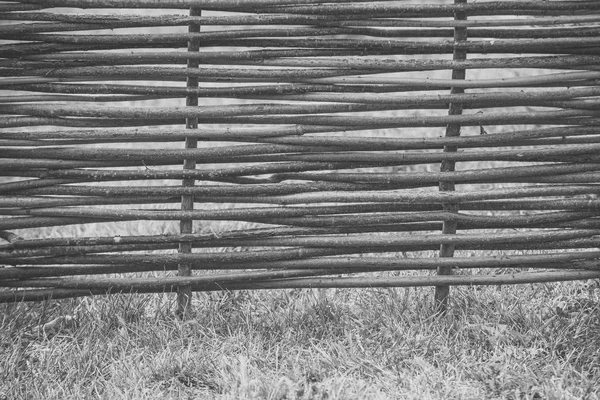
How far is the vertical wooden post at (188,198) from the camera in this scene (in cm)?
237

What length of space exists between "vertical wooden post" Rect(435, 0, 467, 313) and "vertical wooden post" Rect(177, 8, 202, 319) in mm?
994

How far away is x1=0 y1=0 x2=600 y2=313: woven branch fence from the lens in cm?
234

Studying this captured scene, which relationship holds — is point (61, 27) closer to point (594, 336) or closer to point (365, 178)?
point (365, 178)

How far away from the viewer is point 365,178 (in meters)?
2.43

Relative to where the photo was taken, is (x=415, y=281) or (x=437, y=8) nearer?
(x=437, y=8)

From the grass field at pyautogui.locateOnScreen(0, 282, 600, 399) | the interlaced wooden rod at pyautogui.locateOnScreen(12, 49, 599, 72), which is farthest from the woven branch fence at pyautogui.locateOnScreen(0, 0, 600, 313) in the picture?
the grass field at pyautogui.locateOnScreen(0, 282, 600, 399)

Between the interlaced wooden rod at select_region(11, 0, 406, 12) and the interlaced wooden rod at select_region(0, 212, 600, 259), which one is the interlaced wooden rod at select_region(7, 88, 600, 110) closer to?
the interlaced wooden rod at select_region(11, 0, 406, 12)

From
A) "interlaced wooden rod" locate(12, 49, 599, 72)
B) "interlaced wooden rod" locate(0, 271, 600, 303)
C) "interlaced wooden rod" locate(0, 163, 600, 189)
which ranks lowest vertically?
"interlaced wooden rod" locate(0, 271, 600, 303)

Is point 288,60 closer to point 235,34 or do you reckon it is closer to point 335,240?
point 235,34

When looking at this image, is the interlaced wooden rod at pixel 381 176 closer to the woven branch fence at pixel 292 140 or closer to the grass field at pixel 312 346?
the woven branch fence at pixel 292 140

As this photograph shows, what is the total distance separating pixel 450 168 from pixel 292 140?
0.65 m

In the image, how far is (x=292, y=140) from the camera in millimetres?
2365

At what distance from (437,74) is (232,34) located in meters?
4.00

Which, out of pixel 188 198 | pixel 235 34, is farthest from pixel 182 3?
pixel 188 198
